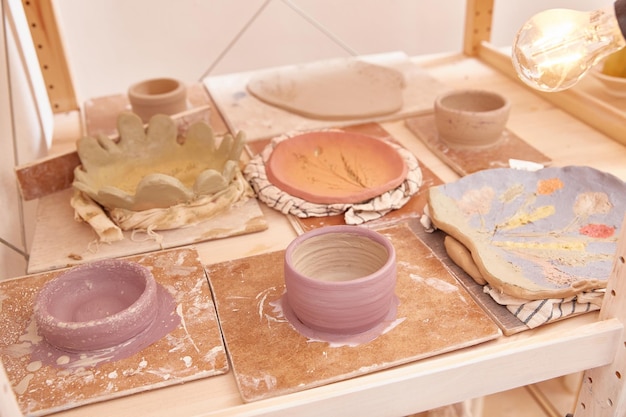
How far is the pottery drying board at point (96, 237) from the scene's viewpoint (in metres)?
0.91

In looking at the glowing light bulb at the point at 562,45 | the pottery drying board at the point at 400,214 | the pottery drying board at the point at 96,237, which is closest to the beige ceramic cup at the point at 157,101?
the pottery drying board at the point at 96,237

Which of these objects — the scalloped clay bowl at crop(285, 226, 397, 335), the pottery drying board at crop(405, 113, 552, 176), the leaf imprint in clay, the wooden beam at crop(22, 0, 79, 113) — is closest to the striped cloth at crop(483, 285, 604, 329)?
the scalloped clay bowl at crop(285, 226, 397, 335)

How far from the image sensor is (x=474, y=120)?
3.72ft

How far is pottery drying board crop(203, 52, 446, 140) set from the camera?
130 cm

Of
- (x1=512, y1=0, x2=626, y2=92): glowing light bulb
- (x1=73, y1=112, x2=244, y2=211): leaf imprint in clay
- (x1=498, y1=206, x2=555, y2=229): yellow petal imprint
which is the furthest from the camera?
(x1=73, y1=112, x2=244, y2=211): leaf imprint in clay

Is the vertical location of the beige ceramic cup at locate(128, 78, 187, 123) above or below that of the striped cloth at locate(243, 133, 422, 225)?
above

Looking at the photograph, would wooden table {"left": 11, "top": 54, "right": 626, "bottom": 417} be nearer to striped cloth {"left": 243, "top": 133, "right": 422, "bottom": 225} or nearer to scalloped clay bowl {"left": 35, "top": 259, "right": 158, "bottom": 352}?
scalloped clay bowl {"left": 35, "top": 259, "right": 158, "bottom": 352}

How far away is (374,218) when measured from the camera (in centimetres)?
97

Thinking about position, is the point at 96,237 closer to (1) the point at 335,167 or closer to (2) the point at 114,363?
(2) the point at 114,363

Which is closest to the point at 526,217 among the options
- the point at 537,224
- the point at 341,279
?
the point at 537,224

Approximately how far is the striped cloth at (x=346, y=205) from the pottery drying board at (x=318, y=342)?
12 cm

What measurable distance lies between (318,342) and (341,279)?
109 mm

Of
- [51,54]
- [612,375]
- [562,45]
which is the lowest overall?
[612,375]

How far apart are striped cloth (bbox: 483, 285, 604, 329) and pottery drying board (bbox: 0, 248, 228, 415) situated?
0.34m
